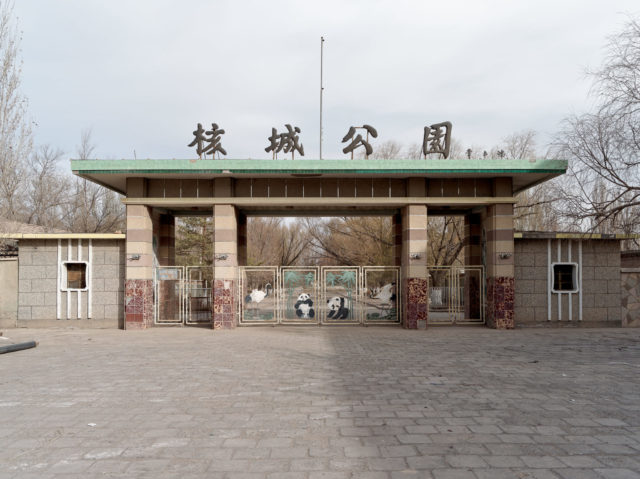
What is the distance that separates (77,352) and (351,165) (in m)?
9.25

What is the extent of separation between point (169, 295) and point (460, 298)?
1076cm

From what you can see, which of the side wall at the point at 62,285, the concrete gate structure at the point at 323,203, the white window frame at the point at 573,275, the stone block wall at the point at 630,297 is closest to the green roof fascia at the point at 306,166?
the concrete gate structure at the point at 323,203

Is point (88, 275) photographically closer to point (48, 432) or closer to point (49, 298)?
point (49, 298)

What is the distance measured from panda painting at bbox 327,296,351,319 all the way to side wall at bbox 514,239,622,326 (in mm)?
5813

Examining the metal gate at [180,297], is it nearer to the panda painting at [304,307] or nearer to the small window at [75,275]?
the small window at [75,275]

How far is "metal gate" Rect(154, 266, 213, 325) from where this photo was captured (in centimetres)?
1692

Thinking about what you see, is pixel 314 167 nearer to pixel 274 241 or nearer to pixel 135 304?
pixel 135 304

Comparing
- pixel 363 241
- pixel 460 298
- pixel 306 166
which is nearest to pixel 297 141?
pixel 306 166

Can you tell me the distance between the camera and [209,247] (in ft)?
116

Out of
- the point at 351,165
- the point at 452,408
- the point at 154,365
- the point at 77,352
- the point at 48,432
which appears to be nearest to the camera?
the point at 48,432

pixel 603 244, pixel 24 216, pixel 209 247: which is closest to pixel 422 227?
pixel 603 244

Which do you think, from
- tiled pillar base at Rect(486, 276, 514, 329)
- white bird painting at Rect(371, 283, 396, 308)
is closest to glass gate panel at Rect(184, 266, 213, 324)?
white bird painting at Rect(371, 283, 396, 308)

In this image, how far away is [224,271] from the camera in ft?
51.7

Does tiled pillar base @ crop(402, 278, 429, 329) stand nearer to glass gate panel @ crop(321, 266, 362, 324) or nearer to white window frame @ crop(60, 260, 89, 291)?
glass gate panel @ crop(321, 266, 362, 324)
